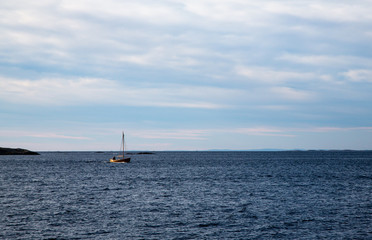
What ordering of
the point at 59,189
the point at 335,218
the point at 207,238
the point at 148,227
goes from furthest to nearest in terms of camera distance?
the point at 59,189
the point at 335,218
the point at 148,227
the point at 207,238

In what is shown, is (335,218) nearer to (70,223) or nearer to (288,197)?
(288,197)

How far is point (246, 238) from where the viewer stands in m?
29.6

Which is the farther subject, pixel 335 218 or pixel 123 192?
pixel 123 192

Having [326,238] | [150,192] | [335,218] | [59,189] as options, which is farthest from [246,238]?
[59,189]

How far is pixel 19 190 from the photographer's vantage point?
60.9m

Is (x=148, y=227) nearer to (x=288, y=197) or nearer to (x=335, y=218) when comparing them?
(x=335, y=218)

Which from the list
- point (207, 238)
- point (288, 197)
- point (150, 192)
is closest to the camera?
point (207, 238)

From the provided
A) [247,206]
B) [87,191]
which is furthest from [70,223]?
[87,191]

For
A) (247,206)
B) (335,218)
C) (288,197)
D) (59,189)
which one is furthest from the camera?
(59,189)

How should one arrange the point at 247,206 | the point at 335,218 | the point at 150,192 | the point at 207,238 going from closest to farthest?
the point at 207,238 → the point at 335,218 → the point at 247,206 → the point at 150,192

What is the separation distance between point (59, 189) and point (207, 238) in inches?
1632

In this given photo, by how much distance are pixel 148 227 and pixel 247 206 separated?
50.3 feet

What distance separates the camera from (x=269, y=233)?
3111cm

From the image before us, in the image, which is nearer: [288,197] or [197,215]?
[197,215]
